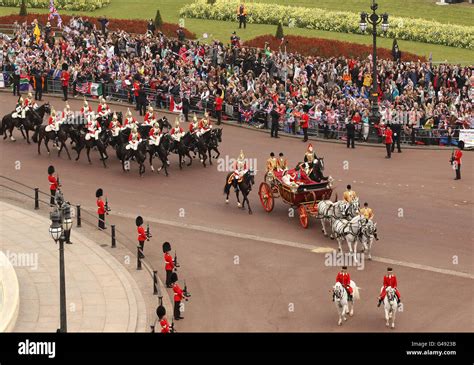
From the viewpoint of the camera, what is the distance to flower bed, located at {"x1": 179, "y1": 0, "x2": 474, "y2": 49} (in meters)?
71.3

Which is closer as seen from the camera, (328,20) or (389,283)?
(389,283)

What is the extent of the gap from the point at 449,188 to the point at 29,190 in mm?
15927

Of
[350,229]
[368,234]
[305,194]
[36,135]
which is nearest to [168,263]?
[350,229]

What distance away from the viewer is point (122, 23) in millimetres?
75062

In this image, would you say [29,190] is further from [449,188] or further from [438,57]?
[438,57]

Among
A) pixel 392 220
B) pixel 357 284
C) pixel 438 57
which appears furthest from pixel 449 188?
pixel 438 57

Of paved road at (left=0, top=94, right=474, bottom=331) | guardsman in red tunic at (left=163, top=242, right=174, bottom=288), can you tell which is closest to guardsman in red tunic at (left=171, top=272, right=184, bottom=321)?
paved road at (left=0, top=94, right=474, bottom=331)

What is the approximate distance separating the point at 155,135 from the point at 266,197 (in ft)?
22.7

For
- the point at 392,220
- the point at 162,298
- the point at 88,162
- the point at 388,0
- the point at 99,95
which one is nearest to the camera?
the point at 162,298

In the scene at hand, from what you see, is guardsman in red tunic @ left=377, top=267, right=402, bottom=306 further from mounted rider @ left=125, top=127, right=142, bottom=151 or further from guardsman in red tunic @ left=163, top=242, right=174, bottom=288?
mounted rider @ left=125, top=127, right=142, bottom=151

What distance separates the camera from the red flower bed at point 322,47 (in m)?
67.2

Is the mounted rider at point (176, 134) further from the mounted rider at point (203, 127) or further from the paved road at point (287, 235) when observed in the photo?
the paved road at point (287, 235)

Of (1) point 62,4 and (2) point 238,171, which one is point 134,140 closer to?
(2) point 238,171
